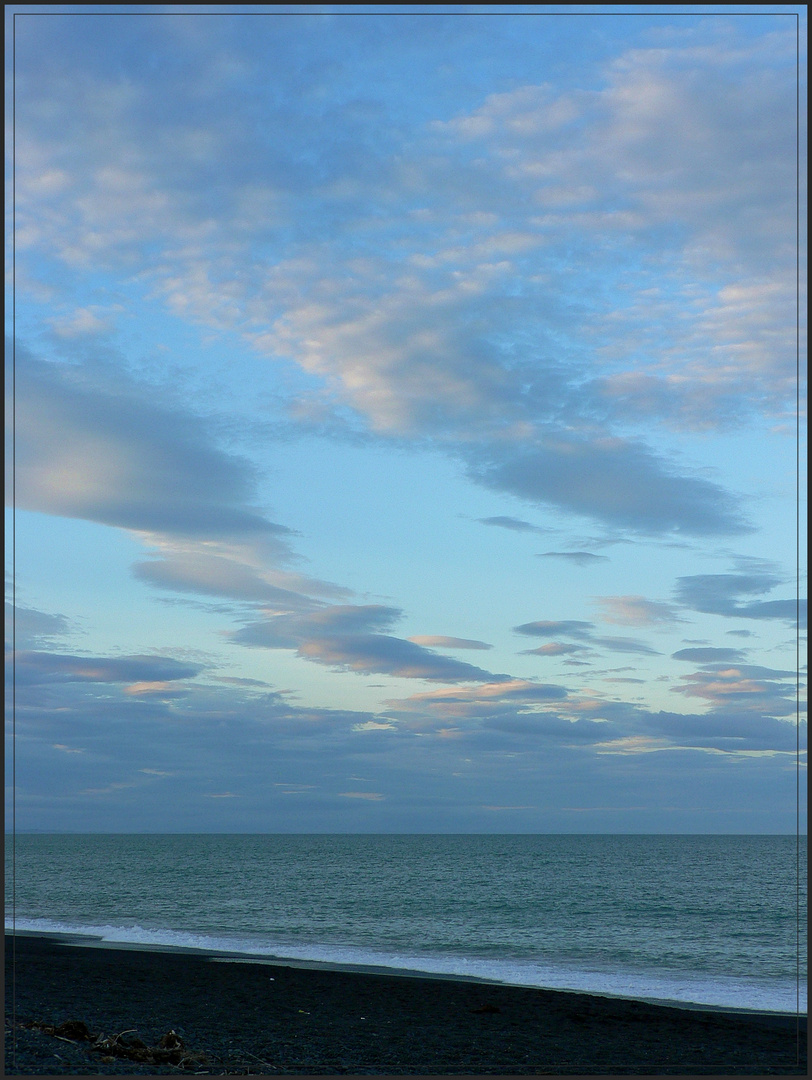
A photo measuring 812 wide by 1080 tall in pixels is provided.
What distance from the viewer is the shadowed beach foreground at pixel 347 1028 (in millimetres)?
12508

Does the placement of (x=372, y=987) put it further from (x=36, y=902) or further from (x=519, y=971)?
(x=36, y=902)

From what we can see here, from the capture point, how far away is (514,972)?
24.8 m

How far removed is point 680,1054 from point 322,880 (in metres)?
55.3

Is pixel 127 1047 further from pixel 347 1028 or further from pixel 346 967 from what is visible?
pixel 346 967

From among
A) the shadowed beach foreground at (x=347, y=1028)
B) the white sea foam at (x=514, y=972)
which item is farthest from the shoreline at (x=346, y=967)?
the shadowed beach foreground at (x=347, y=1028)

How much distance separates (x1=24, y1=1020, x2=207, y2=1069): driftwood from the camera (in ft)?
38.3

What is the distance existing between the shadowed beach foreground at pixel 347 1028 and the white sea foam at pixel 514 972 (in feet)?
6.30

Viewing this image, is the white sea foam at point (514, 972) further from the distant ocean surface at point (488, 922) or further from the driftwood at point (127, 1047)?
the driftwood at point (127, 1047)

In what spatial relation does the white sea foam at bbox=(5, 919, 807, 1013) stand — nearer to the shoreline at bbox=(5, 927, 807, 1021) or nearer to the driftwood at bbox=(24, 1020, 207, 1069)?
the shoreline at bbox=(5, 927, 807, 1021)

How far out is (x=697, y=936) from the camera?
34.9 metres

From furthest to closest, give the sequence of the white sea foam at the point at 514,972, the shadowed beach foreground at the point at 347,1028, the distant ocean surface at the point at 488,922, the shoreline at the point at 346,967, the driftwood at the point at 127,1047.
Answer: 1. the distant ocean surface at the point at 488,922
2. the white sea foam at the point at 514,972
3. the shoreline at the point at 346,967
4. the shadowed beach foreground at the point at 347,1028
5. the driftwood at the point at 127,1047

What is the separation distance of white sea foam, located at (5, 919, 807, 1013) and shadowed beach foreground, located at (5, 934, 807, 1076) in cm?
192

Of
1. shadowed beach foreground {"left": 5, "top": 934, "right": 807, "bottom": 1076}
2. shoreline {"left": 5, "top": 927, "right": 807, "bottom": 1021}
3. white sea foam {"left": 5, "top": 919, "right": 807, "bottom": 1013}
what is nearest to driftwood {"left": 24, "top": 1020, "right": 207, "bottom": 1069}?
shadowed beach foreground {"left": 5, "top": 934, "right": 807, "bottom": 1076}

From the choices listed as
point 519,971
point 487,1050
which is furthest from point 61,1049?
point 519,971
